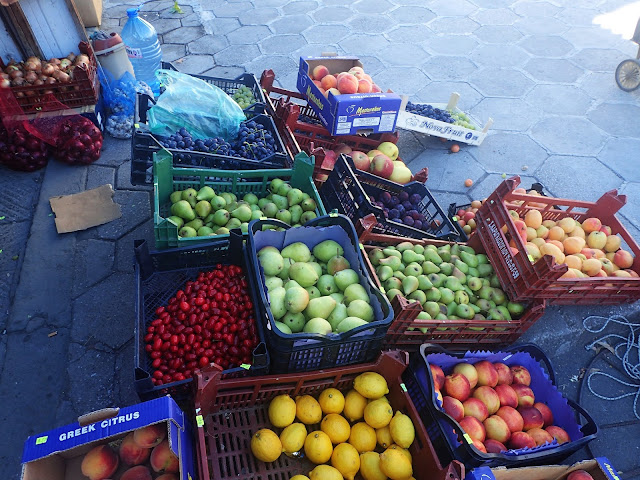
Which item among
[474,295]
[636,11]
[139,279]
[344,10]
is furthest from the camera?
[636,11]

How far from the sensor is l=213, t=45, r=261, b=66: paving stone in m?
6.53

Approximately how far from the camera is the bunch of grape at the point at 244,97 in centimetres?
439

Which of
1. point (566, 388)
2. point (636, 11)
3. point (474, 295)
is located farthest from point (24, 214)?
point (636, 11)

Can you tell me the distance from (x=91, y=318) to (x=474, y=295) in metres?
2.89

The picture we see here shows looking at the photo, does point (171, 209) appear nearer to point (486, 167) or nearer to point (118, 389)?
point (118, 389)

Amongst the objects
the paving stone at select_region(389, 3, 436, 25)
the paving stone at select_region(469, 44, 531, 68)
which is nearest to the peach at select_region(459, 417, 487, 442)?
the paving stone at select_region(469, 44, 531, 68)

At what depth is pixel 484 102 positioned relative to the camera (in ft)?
20.7

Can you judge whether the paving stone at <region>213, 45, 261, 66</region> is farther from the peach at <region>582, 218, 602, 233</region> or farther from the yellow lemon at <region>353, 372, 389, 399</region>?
the yellow lemon at <region>353, 372, 389, 399</region>

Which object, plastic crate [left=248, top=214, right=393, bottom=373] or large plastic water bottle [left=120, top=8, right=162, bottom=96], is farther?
large plastic water bottle [left=120, top=8, right=162, bottom=96]

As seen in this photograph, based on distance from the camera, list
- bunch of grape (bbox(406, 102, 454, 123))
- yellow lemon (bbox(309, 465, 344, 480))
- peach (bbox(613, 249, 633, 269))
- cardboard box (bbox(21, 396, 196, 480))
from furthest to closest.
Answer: bunch of grape (bbox(406, 102, 454, 123)) < peach (bbox(613, 249, 633, 269)) < yellow lemon (bbox(309, 465, 344, 480)) < cardboard box (bbox(21, 396, 196, 480))

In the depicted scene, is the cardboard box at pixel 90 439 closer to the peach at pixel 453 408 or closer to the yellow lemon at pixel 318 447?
the yellow lemon at pixel 318 447

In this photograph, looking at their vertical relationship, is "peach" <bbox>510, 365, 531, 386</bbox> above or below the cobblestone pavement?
above

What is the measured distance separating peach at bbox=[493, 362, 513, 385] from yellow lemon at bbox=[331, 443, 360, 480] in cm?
111

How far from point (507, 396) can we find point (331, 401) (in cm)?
112
